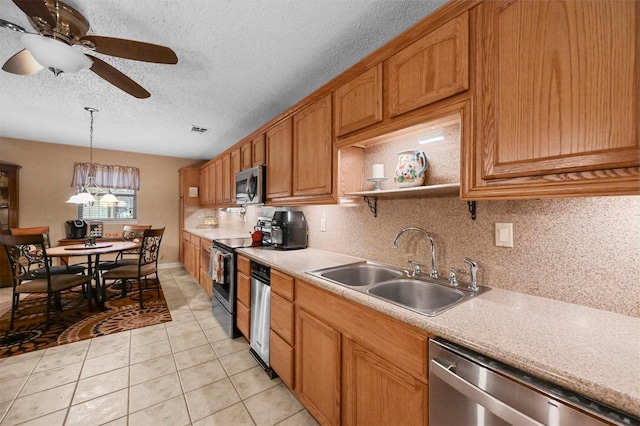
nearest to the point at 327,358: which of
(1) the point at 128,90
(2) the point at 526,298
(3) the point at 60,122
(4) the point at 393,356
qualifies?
(4) the point at 393,356

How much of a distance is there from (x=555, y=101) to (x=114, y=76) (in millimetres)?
2540

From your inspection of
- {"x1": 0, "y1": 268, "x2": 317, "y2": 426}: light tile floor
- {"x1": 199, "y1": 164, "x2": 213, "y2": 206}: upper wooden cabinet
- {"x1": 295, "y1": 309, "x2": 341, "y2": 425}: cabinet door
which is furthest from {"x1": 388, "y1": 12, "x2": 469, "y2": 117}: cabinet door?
{"x1": 199, "y1": 164, "x2": 213, "y2": 206}: upper wooden cabinet

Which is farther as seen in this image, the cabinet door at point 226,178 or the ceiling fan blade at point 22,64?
the cabinet door at point 226,178

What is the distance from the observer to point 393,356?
1.09 meters

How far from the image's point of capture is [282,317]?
184cm

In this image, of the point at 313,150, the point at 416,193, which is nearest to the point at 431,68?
the point at 416,193

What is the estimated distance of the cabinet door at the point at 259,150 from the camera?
2.88 metres

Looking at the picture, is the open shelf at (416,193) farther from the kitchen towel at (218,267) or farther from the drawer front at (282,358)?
Result: the kitchen towel at (218,267)

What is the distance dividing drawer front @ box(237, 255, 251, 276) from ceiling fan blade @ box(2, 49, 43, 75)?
1.96m

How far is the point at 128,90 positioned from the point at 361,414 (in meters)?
2.70

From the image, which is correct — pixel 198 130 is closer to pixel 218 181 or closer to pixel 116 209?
pixel 218 181

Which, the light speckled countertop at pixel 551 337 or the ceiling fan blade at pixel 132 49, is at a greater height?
the ceiling fan blade at pixel 132 49

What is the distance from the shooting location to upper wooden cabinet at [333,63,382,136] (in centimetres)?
154

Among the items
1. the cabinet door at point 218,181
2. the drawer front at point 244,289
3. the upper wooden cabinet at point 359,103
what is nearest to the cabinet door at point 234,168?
the cabinet door at point 218,181
